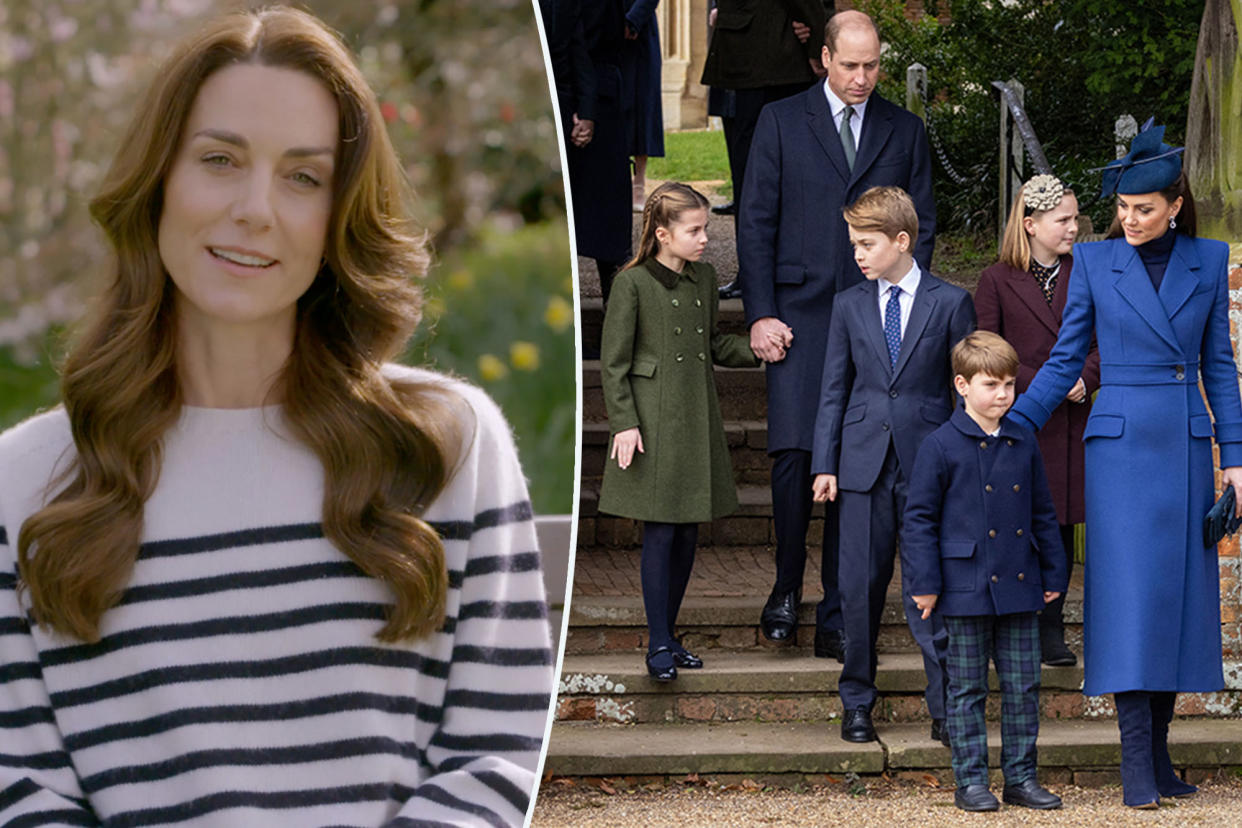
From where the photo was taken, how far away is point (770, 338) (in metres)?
4.35

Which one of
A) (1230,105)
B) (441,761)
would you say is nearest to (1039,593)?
(1230,105)

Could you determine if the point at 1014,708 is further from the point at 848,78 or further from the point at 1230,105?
the point at 1230,105

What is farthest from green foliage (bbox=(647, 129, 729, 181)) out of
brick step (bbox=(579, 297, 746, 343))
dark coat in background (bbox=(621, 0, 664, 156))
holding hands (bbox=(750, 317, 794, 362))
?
holding hands (bbox=(750, 317, 794, 362))

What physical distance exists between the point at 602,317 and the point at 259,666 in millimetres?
4855

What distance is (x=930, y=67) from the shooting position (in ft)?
36.8

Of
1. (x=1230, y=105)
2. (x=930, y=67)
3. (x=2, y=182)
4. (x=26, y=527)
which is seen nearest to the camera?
(x=2, y=182)

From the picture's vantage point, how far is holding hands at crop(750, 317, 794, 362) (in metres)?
4.36

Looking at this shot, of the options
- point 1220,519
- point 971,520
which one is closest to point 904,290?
point 971,520

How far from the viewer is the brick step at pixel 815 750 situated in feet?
14.7

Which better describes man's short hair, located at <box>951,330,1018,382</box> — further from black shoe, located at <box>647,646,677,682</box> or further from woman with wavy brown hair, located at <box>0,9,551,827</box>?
woman with wavy brown hair, located at <box>0,9,551,827</box>

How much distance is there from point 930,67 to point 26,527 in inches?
420

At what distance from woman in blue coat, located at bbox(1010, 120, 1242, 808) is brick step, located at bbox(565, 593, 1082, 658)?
90 cm

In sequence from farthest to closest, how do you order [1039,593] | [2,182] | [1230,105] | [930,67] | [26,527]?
1. [930,67]
2. [1230,105]
3. [1039,593]
4. [26,527]
5. [2,182]

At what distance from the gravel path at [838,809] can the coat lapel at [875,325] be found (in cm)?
115
